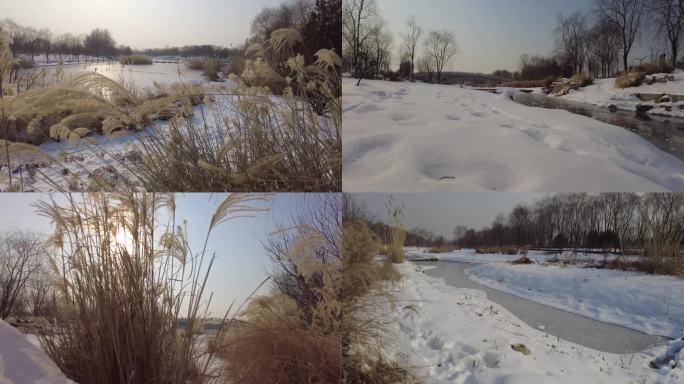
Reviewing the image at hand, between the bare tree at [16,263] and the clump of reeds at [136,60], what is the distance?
1128 millimetres

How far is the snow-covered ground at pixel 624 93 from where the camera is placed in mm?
2895

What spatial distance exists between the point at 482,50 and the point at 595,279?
1.35 meters

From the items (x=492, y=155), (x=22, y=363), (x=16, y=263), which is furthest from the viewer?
(x=16, y=263)

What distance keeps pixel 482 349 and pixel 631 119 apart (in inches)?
55.3

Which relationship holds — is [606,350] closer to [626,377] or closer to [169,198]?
[626,377]

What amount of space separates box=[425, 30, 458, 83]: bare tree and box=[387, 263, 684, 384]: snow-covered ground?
108 cm

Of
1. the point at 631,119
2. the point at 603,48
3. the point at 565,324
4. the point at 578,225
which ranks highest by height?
the point at 603,48

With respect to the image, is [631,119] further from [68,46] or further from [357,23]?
[68,46]

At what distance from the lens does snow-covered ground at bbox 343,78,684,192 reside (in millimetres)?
2711

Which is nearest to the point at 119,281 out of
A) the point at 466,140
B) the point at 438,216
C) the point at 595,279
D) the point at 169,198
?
the point at 169,198

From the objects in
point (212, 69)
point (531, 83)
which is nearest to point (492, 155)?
point (531, 83)

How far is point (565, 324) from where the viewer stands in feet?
9.37

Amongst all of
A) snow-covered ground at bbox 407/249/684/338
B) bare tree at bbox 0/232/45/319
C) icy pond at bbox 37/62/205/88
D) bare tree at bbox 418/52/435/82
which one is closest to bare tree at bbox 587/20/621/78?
bare tree at bbox 418/52/435/82

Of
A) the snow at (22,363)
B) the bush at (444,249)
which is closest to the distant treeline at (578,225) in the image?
the bush at (444,249)
